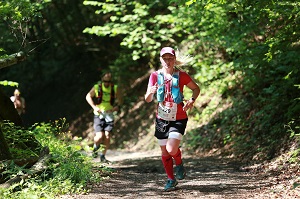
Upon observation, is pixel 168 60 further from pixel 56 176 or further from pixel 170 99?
pixel 56 176

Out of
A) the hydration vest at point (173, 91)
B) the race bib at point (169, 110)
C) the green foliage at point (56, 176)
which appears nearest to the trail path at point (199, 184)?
the green foliage at point (56, 176)

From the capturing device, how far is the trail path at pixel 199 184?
7.88 metres

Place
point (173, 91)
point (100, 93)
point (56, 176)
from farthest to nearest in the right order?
point (100, 93), point (56, 176), point (173, 91)

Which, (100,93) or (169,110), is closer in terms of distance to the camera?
(169,110)

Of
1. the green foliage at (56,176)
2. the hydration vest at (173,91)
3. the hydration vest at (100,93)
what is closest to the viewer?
the green foliage at (56,176)

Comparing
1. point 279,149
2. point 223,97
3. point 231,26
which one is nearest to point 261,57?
point 279,149

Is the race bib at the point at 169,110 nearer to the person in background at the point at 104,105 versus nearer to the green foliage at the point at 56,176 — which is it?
the green foliage at the point at 56,176

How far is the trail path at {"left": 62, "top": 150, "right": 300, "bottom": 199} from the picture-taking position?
25.8ft

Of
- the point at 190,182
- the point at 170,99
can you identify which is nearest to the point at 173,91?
the point at 170,99

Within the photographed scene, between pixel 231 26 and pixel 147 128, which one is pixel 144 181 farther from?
pixel 147 128

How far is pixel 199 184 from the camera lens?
9016 mm

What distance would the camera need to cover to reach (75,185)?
8500 millimetres

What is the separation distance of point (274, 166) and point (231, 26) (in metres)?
5.34

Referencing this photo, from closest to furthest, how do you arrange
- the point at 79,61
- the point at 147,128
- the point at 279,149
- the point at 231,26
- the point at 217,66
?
the point at 279,149 → the point at 231,26 → the point at 217,66 → the point at 147,128 → the point at 79,61
